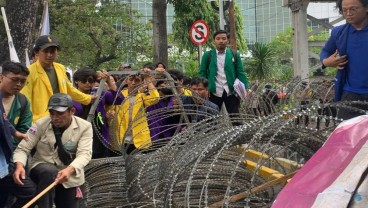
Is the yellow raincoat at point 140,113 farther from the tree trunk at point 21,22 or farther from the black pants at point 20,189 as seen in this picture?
the tree trunk at point 21,22

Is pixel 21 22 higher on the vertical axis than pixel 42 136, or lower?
higher

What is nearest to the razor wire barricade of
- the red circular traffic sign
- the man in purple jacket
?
the man in purple jacket

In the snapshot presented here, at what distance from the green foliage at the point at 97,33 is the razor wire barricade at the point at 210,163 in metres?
18.9

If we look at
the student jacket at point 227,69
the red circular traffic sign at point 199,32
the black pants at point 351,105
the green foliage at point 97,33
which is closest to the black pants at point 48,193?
the black pants at point 351,105

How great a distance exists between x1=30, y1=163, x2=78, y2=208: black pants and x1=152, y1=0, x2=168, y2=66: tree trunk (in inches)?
411

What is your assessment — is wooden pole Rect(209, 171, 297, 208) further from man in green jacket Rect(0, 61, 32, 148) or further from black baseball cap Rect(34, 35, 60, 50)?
black baseball cap Rect(34, 35, 60, 50)

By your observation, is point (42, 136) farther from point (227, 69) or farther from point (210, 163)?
point (227, 69)

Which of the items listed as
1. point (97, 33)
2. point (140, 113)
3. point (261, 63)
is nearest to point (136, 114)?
point (140, 113)

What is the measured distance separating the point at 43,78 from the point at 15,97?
0.66 m

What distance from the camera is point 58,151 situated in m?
5.04

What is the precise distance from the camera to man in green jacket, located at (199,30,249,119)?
7.95m

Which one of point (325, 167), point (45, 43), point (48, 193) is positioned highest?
point (45, 43)

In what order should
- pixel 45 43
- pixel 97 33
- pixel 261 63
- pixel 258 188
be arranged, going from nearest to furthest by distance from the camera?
pixel 258 188
pixel 45 43
pixel 261 63
pixel 97 33

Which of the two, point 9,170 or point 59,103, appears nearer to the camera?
point 59,103
